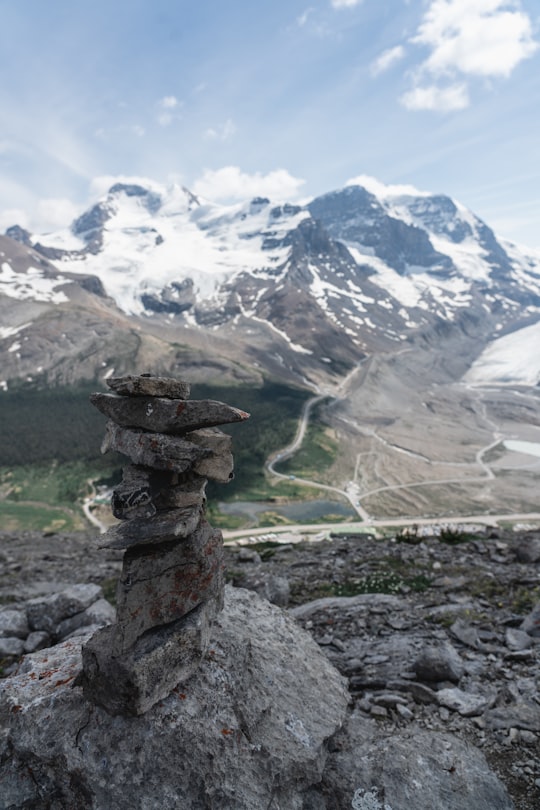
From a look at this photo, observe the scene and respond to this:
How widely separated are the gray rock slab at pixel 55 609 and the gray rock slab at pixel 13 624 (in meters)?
0.26

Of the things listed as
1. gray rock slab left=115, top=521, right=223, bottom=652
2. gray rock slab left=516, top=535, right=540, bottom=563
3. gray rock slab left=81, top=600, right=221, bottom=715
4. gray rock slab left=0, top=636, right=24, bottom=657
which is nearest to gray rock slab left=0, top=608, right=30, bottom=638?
gray rock slab left=0, top=636, right=24, bottom=657

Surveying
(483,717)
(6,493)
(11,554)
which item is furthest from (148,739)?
(6,493)

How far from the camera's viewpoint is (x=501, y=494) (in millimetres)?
123062

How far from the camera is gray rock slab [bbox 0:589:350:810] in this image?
8523mm

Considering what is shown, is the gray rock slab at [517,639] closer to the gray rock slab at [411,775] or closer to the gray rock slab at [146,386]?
the gray rock slab at [411,775]

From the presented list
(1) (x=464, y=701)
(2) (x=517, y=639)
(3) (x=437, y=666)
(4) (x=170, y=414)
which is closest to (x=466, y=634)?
(2) (x=517, y=639)

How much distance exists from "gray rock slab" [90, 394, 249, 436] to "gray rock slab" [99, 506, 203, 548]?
6.31 ft

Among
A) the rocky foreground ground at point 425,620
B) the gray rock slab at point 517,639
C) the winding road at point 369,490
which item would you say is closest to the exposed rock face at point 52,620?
the rocky foreground ground at point 425,620

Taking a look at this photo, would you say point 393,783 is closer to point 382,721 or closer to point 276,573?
point 382,721

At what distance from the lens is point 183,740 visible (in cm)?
898

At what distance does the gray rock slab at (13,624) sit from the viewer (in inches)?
727

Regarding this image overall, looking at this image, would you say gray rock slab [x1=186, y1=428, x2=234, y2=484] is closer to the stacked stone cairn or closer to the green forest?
the stacked stone cairn

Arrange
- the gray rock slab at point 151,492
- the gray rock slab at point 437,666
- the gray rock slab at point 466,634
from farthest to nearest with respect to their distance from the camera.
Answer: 1. the gray rock slab at point 466,634
2. the gray rock slab at point 437,666
3. the gray rock slab at point 151,492

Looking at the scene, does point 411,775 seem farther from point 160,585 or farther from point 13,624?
point 13,624
